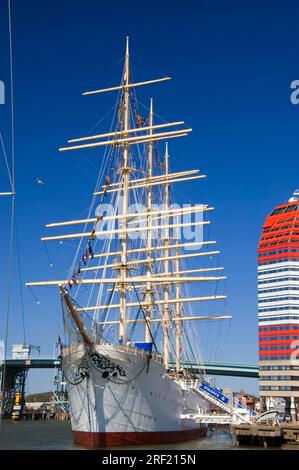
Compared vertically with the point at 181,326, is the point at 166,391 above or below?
below

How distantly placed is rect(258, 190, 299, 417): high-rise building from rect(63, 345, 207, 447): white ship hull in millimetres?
93580

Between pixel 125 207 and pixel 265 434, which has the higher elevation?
pixel 125 207

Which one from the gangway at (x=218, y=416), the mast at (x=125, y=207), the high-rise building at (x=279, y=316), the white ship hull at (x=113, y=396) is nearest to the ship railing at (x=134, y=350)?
the white ship hull at (x=113, y=396)

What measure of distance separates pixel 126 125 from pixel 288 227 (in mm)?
97773

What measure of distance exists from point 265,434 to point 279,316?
304ft

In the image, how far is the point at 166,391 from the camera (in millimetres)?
49500

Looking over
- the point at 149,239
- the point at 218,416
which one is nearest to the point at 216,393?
the point at 218,416

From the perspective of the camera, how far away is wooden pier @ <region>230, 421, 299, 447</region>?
51344 mm

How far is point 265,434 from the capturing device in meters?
51.0

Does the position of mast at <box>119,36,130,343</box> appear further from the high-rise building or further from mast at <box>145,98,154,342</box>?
the high-rise building

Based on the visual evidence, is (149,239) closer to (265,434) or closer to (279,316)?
(265,434)
